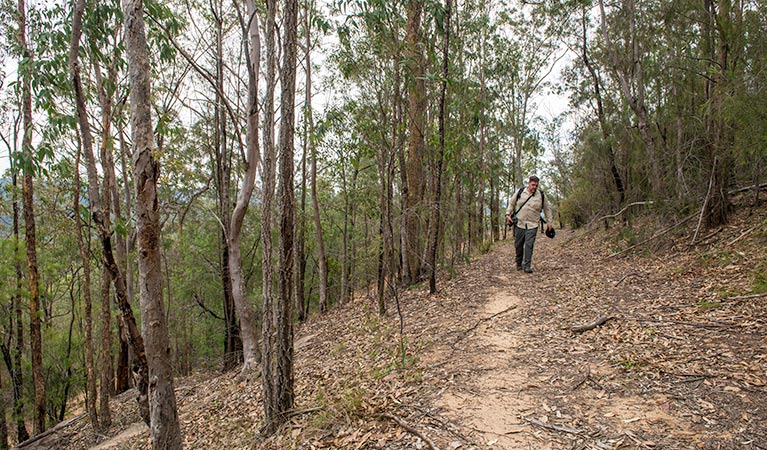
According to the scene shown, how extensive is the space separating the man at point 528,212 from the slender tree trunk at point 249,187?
5.02m

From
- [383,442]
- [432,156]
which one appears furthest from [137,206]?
[432,156]

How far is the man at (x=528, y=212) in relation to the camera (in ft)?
25.0

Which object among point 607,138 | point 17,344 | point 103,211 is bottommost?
point 17,344

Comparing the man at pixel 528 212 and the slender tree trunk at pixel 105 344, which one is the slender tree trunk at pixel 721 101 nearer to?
the man at pixel 528 212

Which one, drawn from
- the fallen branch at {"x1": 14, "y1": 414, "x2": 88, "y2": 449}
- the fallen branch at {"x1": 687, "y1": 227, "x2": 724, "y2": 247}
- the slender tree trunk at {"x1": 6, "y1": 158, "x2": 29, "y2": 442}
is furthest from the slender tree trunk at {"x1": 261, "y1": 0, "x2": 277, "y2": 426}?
the slender tree trunk at {"x1": 6, "y1": 158, "x2": 29, "y2": 442}

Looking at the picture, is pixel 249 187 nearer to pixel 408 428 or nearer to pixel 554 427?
pixel 408 428

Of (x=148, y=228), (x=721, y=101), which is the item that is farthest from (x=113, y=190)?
(x=721, y=101)

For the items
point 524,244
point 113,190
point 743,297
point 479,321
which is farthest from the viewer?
point 524,244

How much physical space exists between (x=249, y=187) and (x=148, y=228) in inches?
153

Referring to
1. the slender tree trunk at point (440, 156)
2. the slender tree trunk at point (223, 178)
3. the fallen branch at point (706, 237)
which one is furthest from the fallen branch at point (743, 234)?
the slender tree trunk at point (223, 178)

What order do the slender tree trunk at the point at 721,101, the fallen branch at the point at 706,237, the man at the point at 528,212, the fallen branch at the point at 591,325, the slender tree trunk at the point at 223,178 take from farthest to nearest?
the slender tree trunk at the point at 223,178 < the man at the point at 528,212 < the fallen branch at the point at 706,237 < the slender tree trunk at the point at 721,101 < the fallen branch at the point at 591,325

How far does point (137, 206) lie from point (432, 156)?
6.15 m

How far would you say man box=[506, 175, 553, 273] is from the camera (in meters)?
7.63

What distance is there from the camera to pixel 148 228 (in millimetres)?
3334
